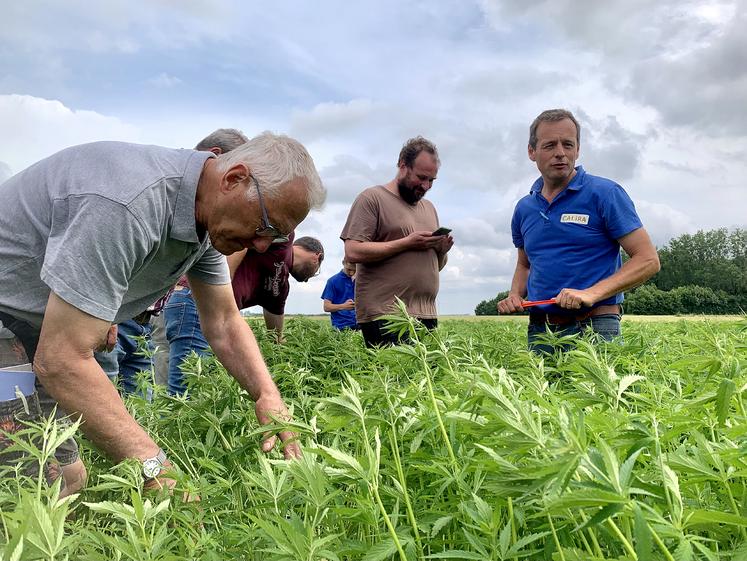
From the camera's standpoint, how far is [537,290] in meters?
4.52

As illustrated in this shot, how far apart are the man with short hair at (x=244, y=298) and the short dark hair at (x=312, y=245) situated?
1.13 m

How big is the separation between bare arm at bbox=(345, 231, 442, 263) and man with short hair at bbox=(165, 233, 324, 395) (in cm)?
55

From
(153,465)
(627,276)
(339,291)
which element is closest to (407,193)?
(627,276)

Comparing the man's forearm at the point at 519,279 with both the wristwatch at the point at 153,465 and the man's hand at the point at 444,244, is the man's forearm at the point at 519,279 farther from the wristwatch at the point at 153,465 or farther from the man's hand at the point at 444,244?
the wristwatch at the point at 153,465

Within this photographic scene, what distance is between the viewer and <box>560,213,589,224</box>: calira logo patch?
4.29 m

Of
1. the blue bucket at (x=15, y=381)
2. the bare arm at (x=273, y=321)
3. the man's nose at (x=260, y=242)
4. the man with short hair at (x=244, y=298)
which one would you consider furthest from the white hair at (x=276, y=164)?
the bare arm at (x=273, y=321)

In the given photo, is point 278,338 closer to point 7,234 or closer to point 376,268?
point 376,268

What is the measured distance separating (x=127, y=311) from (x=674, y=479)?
2516 millimetres

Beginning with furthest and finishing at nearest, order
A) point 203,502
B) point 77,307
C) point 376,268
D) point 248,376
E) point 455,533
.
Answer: point 376,268, point 248,376, point 77,307, point 203,502, point 455,533

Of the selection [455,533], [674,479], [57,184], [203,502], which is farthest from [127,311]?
[674,479]

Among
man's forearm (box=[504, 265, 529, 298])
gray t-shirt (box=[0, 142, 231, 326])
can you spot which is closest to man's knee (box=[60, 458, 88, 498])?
gray t-shirt (box=[0, 142, 231, 326])

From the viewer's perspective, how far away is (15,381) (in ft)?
8.38

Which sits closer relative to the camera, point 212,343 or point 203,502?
point 203,502

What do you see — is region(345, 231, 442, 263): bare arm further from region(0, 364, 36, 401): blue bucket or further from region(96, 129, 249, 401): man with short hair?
region(0, 364, 36, 401): blue bucket
